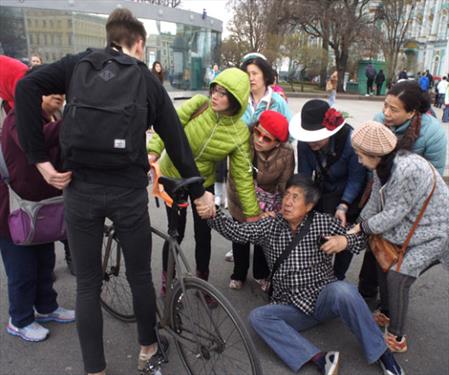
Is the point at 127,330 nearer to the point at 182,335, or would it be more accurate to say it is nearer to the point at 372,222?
the point at 182,335

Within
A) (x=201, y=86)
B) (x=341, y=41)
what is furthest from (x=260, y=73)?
(x=341, y=41)

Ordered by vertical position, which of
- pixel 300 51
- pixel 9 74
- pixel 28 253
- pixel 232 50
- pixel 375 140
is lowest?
pixel 28 253

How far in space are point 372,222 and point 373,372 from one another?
35.0 inches

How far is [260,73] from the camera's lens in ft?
11.8

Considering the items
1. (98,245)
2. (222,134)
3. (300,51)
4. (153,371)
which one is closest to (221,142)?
(222,134)

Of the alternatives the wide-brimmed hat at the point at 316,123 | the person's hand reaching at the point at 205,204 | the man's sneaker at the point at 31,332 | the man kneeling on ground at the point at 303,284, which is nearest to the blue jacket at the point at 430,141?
the wide-brimmed hat at the point at 316,123

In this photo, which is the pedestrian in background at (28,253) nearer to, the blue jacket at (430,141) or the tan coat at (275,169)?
the tan coat at (275,169)

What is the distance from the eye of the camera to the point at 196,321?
2.10 metres

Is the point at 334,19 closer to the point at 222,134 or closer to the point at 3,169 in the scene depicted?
the point at 222,134

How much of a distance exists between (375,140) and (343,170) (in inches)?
22.4

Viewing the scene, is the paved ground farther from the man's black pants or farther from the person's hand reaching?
the person's hand reaching

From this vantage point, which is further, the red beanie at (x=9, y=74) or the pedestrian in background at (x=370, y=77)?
the pedestrian in background at (x=370, y=77)

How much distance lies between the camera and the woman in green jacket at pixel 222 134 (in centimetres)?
254

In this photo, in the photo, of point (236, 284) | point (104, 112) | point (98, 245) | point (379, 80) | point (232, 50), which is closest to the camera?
point (104, 112)
